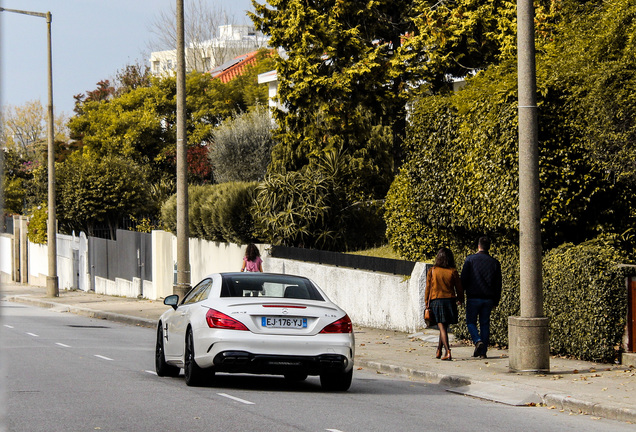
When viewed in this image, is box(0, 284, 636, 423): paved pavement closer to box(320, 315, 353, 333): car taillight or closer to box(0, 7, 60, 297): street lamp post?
box(320, 315, 353, 333): car taillight

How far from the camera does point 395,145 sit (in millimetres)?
26953

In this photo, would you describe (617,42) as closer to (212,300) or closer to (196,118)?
(212,300)

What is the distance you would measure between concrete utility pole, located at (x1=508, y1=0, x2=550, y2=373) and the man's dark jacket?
1.84 m

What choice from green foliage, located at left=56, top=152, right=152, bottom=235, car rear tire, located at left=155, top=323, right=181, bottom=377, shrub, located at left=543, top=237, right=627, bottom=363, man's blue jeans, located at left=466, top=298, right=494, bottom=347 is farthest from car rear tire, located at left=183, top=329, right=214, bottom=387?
green foliage, located at left=56, top=152, right=152, bottom=235

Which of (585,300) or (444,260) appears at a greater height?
(444,260)

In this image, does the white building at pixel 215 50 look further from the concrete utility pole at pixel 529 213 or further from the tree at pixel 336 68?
the concrete utility pole at pixel 529 213

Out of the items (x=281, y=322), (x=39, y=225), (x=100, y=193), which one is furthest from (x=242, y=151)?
(x=281, y=322)

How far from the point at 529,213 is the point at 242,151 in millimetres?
27550

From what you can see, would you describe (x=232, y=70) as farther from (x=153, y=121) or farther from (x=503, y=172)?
(x=503, y=172)

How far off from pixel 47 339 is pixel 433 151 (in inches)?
349

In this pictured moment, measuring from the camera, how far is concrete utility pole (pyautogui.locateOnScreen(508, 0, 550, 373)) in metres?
12.5

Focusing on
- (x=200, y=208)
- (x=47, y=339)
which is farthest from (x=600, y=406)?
(x=200, y=208)

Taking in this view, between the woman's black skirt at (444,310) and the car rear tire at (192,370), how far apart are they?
4577 millimetres

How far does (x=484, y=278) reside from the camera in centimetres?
1444
